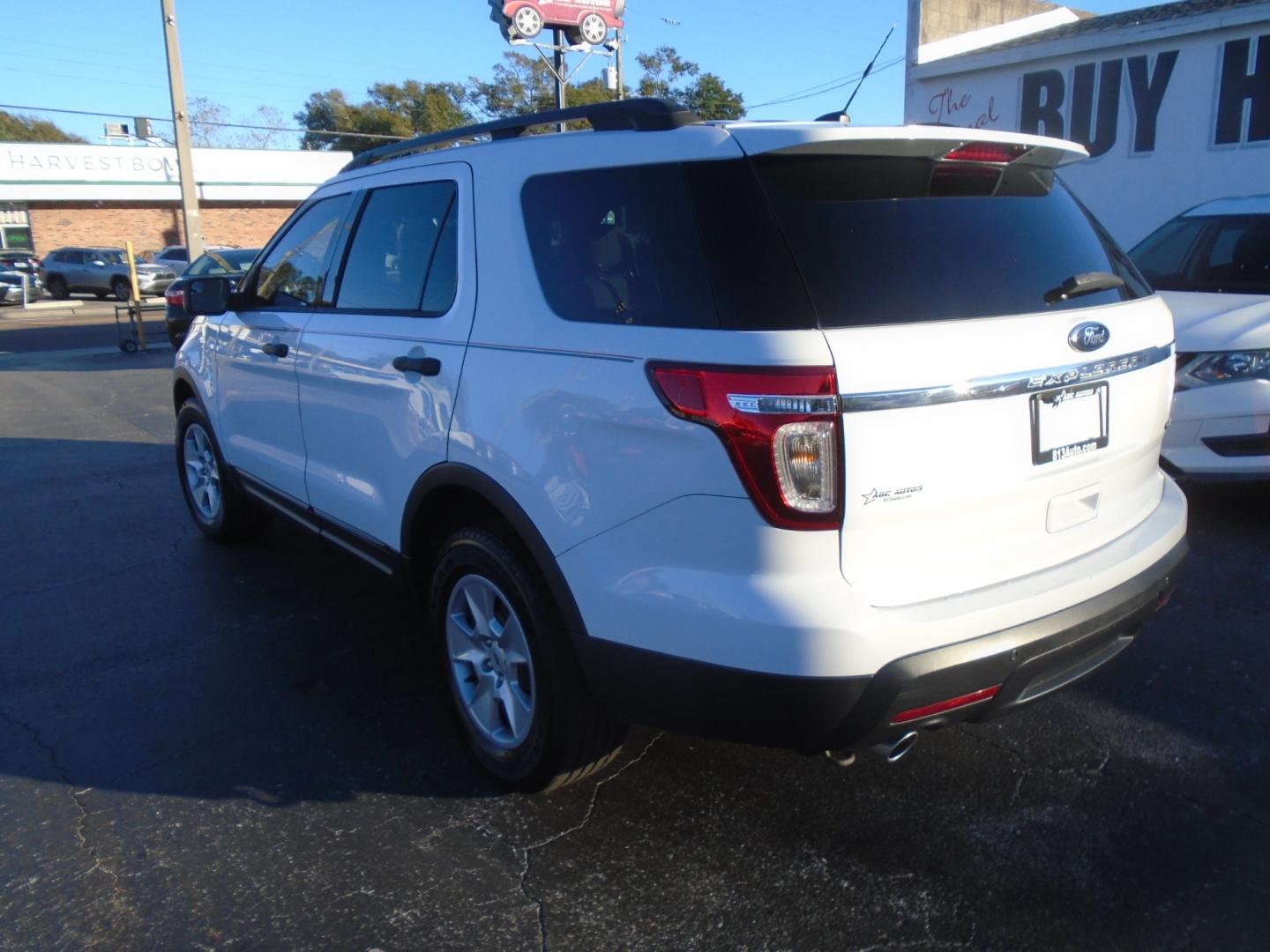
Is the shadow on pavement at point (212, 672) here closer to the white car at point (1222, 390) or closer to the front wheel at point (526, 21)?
the white car at point (1222, 390)

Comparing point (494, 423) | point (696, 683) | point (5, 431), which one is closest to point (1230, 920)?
point (696, 683)

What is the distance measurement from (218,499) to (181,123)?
1894cm

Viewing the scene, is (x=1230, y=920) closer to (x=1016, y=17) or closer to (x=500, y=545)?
(x=500, y=545)

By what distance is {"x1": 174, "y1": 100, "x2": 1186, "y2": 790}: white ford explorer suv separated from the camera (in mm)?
2338

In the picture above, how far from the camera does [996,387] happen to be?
2.47m

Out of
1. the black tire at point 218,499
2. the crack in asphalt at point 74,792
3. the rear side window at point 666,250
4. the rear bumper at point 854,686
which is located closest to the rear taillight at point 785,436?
the rear side window at point 666,250

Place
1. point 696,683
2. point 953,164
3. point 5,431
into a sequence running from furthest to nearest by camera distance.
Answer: point 5,431 < point 953,164 < point 696,683

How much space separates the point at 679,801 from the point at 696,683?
857 mm

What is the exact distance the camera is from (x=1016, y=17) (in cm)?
1761

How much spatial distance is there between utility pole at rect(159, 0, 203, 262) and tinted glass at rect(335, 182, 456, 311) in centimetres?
1926

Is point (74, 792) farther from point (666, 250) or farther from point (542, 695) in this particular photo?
point (666, 250)

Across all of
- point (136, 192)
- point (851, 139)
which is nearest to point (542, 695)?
point (851, 139)

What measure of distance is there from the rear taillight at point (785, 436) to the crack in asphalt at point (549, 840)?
4.03ft

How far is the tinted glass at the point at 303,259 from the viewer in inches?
167
